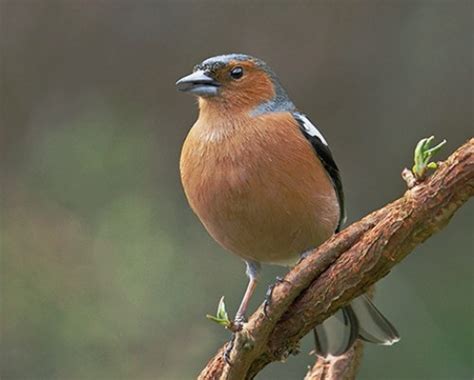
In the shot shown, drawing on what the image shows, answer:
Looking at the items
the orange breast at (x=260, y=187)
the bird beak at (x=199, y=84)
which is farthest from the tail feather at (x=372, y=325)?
the bird beak at (x=199, y=84)

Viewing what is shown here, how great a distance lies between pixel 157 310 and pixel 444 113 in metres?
3.53

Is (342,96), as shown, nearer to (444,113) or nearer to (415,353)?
(444,113)

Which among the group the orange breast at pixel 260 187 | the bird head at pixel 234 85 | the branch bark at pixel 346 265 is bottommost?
the branch bark at pixel 346 265

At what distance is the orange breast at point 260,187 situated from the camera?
482 centimetres

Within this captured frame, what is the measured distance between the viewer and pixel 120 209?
6.97 m

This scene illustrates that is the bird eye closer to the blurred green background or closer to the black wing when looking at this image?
the black wing

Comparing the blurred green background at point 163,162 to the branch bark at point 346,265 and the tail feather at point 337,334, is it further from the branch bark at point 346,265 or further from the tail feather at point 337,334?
the branch bark at point 346,265

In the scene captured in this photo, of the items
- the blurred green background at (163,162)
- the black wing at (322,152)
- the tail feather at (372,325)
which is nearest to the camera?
the tail feather at (372,325)

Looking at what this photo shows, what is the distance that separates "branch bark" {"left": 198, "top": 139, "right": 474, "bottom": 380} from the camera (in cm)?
358

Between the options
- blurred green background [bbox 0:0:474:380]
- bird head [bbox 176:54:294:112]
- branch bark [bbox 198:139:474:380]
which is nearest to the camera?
branch bark [bbox 198:139:474:380]

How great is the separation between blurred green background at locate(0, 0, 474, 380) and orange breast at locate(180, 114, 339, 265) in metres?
1.62

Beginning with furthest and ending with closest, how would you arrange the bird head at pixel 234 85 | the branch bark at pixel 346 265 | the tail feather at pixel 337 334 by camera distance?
the bird head at pixel 234 85 → the tail feather at pixel 337 334 → the branch bark at pixel 346 265

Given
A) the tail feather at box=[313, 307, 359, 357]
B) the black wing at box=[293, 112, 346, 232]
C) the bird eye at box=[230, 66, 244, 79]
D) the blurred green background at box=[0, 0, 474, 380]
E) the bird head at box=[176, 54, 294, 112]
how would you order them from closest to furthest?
the tail feather at box=[313, 307, 359, 357], the black wing at box=[293, 112, 346, 232], the bird head at box=[176, 54, 294, 112], the bird eye at box=[230, 66, 244, 79], the blurred green background at box=[0, 0, 474, 380]

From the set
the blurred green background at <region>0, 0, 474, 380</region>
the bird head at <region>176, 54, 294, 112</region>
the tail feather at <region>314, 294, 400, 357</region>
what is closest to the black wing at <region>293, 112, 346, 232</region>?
the bird head at <region>176, 54, 294, 112</region>
